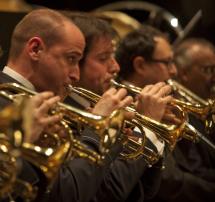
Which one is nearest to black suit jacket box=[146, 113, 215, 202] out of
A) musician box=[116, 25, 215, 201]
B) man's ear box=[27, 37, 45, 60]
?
musician box=[116, 25, 215, 201]

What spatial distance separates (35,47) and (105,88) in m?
0.65

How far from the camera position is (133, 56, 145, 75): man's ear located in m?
4.05

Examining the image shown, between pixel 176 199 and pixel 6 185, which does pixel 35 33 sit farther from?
pixel 176 199

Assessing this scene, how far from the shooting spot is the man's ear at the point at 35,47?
277cm

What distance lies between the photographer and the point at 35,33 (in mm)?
2809

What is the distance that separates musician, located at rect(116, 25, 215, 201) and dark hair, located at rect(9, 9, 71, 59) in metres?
1.24

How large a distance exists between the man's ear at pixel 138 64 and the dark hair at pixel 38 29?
1.24m

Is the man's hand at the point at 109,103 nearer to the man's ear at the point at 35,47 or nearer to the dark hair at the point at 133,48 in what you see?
the man's ear at the point at 35,47

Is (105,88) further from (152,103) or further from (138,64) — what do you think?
(138,64)

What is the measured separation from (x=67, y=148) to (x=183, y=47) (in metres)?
2.73

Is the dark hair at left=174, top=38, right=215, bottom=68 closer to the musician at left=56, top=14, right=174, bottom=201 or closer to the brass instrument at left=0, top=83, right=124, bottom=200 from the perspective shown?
the musician at left=56, top=14, right=174, bottom=201

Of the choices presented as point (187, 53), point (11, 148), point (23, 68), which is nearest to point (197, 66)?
point (187, 53)

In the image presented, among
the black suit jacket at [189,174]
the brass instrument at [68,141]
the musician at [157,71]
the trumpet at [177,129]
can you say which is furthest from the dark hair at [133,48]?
the brass instrument at [68,141]

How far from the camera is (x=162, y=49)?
4121 millimetres
